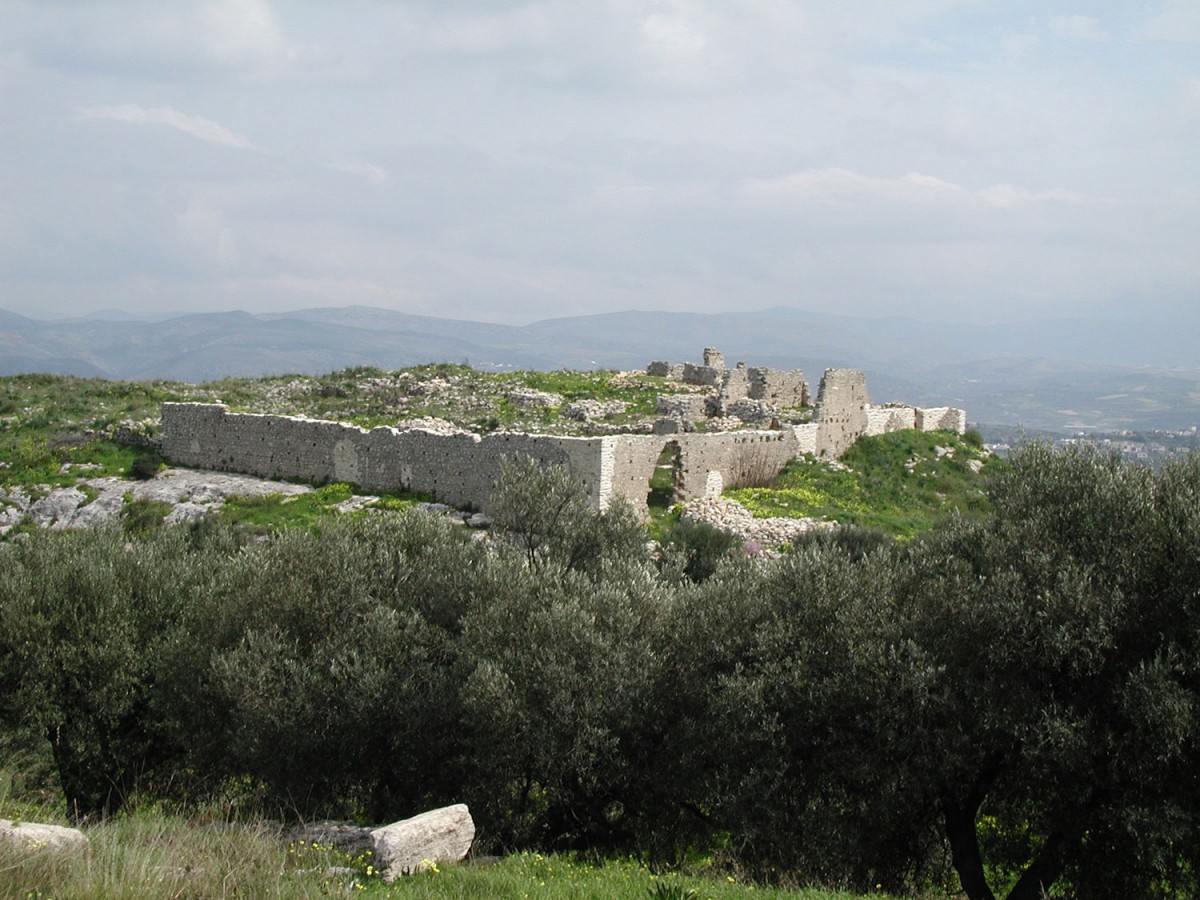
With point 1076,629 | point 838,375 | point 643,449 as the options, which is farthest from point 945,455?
point 1076,629

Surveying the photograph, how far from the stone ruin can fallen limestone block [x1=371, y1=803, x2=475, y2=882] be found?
13053mm

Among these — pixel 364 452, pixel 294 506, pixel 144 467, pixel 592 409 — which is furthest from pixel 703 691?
pixel 144 467

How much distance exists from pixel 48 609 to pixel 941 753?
13.6 m

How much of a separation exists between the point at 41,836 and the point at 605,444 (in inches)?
649

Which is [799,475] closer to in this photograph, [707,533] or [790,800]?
[707,533]

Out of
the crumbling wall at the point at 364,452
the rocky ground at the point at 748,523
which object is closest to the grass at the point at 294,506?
the crumbling wall at the point at 364,452

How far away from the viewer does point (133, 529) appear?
26.9 meters

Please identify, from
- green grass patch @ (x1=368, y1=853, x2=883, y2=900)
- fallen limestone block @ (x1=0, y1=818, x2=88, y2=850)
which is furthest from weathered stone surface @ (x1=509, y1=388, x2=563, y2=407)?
fallen limestone block @ (x1=0, y1=818, x2=88, y2=850)

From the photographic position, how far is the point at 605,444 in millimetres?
25609

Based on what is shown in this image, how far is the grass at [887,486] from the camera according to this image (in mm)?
27547

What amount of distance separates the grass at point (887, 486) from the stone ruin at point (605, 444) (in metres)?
0.77

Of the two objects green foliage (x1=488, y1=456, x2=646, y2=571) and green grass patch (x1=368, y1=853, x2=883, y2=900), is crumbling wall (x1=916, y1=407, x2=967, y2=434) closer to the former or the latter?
green foliage (x1=488, y1=456, x2=646, y2=571)

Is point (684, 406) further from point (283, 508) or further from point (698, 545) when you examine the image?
point (283, 508)

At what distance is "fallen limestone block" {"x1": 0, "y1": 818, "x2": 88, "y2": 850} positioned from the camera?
33.8 ft
